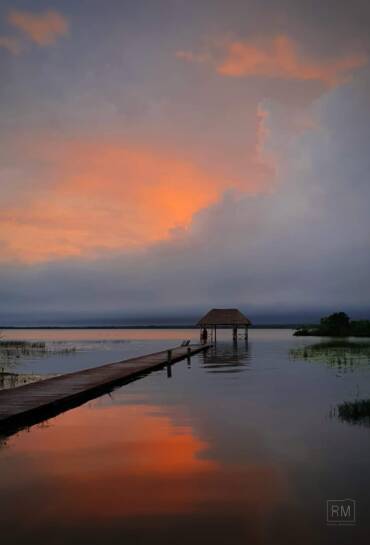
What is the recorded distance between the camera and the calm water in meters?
5.95

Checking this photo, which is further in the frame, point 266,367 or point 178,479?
point 266,367

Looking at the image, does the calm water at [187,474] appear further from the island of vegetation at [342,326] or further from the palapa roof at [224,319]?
the island of vegetation at [342,326]

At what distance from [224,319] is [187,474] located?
51.5m

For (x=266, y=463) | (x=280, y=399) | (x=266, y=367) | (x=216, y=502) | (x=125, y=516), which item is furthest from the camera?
(x=266, y=367)

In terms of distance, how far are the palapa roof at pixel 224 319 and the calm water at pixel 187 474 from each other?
42.7 metres

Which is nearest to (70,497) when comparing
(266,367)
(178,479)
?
(178,479)

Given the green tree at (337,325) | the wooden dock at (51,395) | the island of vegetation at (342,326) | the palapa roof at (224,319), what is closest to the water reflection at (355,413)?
the wooden dock at (51,395)

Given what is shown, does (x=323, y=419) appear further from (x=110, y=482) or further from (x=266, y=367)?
(x=266, y=367)

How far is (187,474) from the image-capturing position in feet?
27.2

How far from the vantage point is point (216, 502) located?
6949mm

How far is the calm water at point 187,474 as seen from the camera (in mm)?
5949

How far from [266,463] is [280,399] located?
8.34 m

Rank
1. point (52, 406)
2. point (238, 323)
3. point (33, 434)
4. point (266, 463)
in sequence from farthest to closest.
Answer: point (238, 323)
point (52, 406)
point (33, 434)
point (266, 463)

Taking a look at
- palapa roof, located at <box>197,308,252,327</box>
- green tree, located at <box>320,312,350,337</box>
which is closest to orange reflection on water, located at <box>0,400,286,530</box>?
palapa roof, located at <box>197,308,252,327</box>
